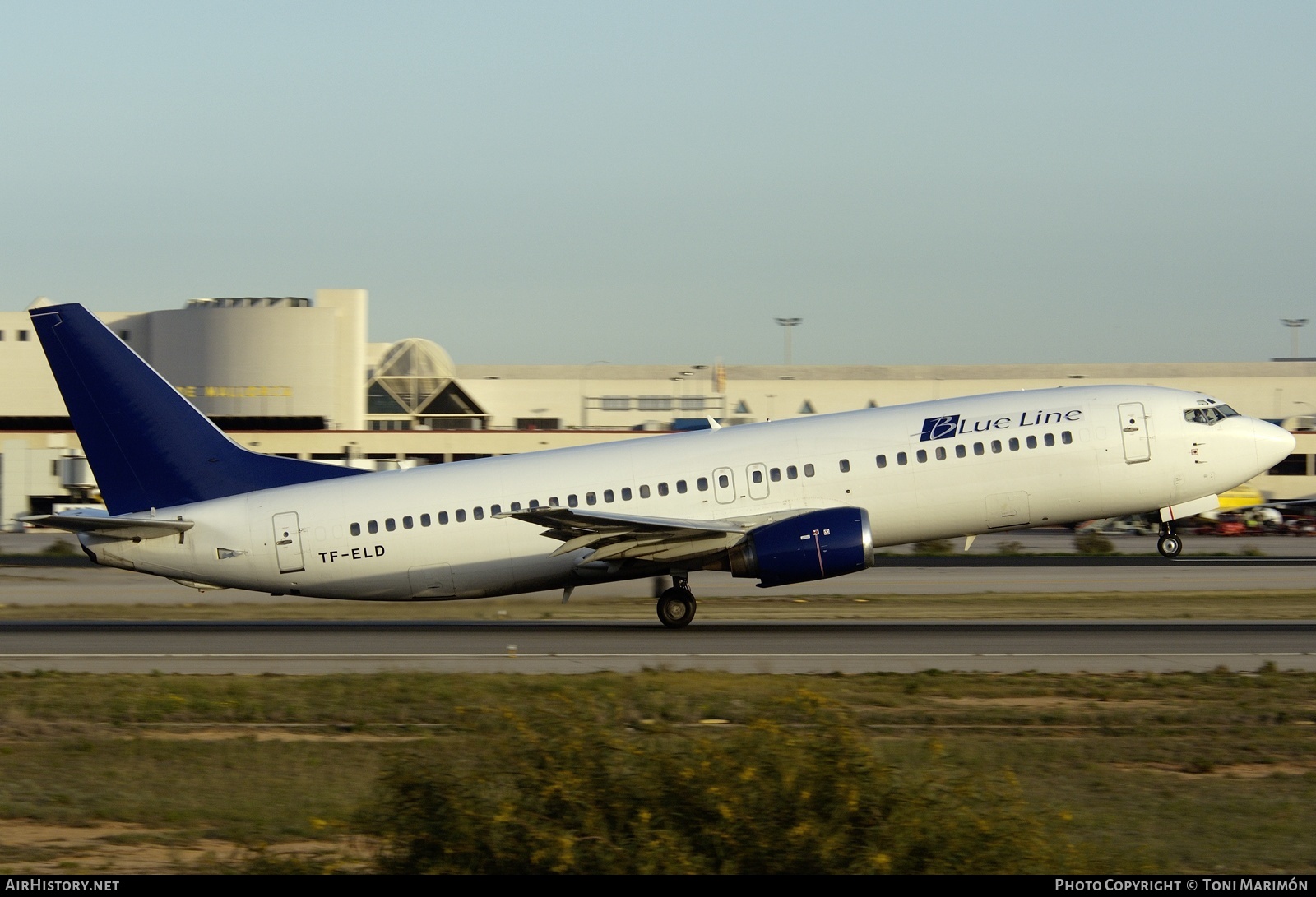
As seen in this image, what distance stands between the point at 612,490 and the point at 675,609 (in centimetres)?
284

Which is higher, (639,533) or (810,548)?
(639,533)

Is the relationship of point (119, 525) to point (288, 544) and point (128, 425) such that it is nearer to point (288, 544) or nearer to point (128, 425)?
point (128, 425)

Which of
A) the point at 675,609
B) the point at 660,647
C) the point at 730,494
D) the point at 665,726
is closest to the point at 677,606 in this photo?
the point at 675,609

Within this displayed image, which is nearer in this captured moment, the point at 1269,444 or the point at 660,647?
the point at 660,647

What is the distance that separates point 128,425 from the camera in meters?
27.4

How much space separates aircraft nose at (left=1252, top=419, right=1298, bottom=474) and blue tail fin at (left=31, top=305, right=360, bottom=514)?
67.0 ft

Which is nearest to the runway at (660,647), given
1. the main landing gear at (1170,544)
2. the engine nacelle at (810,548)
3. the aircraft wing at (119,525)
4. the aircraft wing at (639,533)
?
the engine nacelle at (810,548)

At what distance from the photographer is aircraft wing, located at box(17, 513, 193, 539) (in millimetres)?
25734

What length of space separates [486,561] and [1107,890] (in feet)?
65.2

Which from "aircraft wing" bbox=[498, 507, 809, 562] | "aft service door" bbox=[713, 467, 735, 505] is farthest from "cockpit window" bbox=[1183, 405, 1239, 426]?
"aft service door" bbox=[713, 467, 735, 505]

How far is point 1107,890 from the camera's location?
8422mm

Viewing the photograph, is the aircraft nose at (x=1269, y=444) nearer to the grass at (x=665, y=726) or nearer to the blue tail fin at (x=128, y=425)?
the grass at (x=665, y=726)

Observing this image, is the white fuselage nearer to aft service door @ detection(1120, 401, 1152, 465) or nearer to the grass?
aft service door @ detection(1120, 401, 1152, 465)

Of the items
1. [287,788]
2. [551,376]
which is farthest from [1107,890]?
[551,376]
